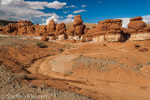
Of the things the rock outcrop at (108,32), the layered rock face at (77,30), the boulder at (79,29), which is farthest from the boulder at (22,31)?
the rock outcrop at (108,32)

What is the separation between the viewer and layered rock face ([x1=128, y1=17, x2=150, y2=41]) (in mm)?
23438

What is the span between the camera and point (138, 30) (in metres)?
24.4

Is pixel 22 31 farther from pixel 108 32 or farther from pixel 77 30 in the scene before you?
pixel 108 32

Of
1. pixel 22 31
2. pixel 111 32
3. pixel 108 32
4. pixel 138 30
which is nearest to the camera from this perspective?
pixel 138 30

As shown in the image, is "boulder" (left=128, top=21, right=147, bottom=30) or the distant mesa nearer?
"boulder" (left=128, top=21, right=147, bottom=30)

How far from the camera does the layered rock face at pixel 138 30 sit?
76.9 ft

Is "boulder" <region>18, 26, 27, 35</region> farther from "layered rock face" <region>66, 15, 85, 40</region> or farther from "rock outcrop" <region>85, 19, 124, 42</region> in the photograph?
"rock outcrop" <region>85, 19, 124, 42</region>

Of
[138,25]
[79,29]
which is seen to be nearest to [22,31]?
[79,29]

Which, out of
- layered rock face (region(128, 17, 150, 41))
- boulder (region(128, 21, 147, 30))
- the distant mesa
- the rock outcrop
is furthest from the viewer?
the rock outcrop

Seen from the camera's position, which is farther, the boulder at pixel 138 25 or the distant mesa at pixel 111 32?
the distant mesa at pixel 111 32

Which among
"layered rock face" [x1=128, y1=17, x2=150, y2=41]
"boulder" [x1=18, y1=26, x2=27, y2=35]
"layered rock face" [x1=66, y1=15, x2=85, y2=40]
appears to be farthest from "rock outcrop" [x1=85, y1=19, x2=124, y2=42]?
"boulder" [x1=18, y1=26, x2=27, y2=35]

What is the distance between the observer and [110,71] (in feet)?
30.4

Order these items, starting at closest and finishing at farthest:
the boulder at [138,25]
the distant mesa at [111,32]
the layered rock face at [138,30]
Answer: the layered rock face at [138,30] → the boulder at [138,25] → the distant mesa at [111,32]

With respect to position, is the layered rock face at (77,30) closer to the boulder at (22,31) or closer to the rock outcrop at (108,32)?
the rock outcrop at (108,32)
